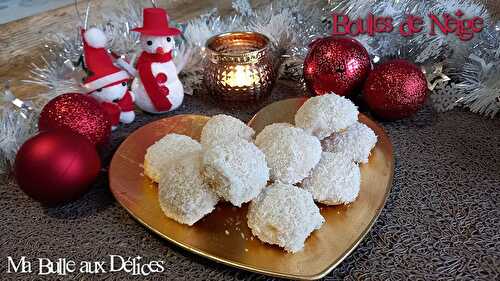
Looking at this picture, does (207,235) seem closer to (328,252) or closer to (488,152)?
(328,252)

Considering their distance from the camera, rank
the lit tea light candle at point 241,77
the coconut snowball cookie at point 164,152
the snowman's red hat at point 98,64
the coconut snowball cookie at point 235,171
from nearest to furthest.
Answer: the coconut snowball cookie at point 235,171 → the coconut snowball cookie at point 164,152 → the snowman's red hat at point 98,64 → the lit tea light candle at point 241,77

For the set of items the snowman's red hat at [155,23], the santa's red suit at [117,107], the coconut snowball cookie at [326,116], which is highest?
the snowman's red hat at [155,23]

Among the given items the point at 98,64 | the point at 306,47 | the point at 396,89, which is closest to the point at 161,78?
the point at 98,64

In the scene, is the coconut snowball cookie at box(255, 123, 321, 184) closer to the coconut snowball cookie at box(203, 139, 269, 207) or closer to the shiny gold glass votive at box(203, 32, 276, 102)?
the coconut snowball cookie at box(203, 139, 269, 207)

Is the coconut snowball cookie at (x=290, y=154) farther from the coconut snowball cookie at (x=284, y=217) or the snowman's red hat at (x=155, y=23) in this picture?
the snowman's red hat at (x=155, y=23)

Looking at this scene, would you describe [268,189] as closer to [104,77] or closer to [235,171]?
[235,171]

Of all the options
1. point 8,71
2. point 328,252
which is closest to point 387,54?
point 328,252

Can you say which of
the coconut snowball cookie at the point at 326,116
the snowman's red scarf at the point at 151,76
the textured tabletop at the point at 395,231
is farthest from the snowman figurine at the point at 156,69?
the coconut snowball cookie at the point at 326,116
